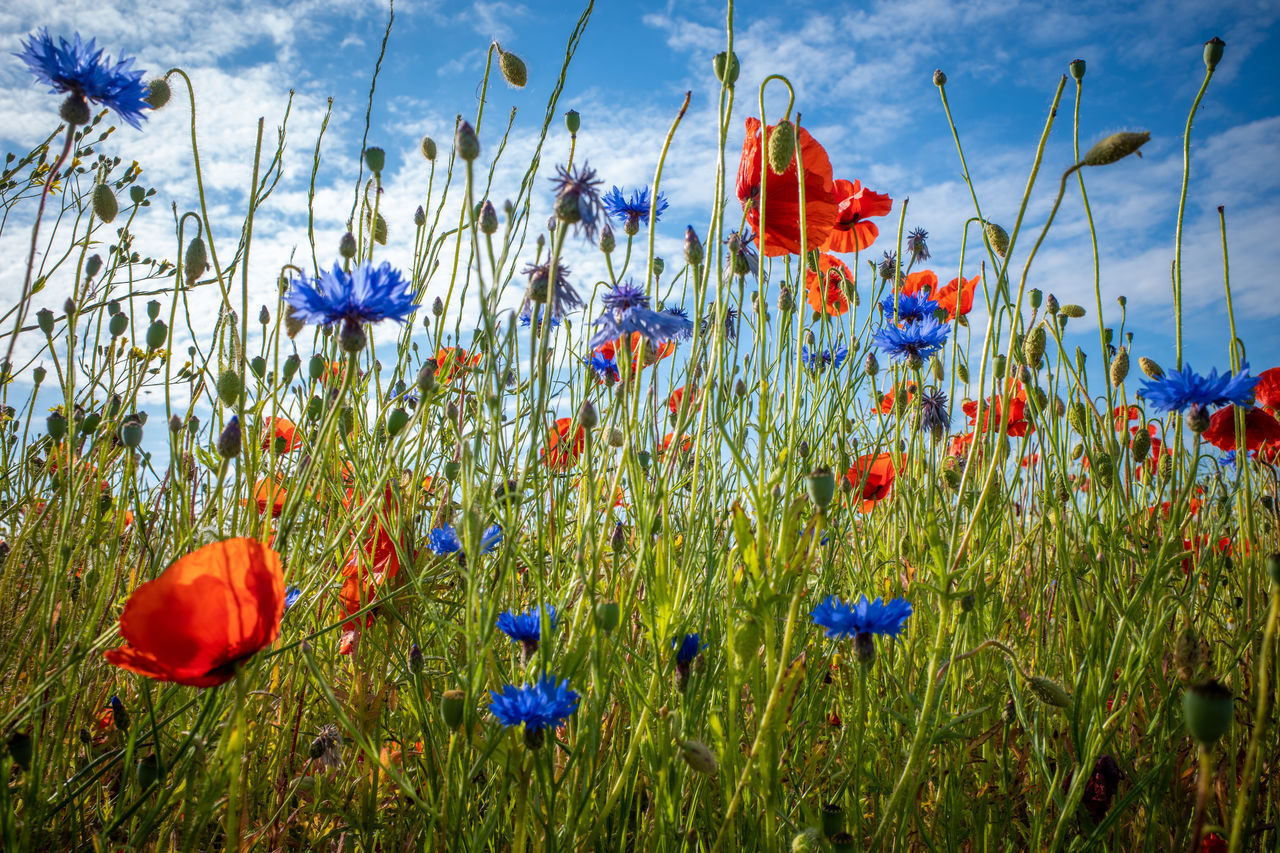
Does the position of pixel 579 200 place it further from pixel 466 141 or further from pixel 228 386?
pixel 228 386

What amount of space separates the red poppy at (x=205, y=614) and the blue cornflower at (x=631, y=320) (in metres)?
0.50

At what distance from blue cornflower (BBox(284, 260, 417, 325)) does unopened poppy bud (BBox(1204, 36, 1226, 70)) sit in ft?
4.36

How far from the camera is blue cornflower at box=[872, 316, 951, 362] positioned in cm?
147

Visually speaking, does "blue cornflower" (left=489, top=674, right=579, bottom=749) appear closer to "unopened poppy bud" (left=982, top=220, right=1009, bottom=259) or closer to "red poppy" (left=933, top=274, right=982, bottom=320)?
"unopened poppy bud" (left=982, top=220, right=1009, bottom=259)

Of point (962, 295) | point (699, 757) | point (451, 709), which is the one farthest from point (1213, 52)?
point (451, 709)

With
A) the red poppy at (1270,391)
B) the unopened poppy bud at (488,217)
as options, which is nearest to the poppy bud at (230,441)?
the unopened poppy bud at (488,217)

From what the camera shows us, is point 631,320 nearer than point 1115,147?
No

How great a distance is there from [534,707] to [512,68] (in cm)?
108

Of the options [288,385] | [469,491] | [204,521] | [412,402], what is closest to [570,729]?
[469,491]

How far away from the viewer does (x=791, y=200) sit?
4.58ft

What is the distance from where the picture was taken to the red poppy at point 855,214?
184 centimetres

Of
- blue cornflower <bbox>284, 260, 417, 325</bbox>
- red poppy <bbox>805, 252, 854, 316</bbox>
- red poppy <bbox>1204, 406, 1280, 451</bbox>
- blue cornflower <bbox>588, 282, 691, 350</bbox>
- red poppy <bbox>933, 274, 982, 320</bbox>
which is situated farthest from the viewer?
red poppy <bbox>933, 274, 982, 320</bbox>

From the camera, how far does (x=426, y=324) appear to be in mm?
1862

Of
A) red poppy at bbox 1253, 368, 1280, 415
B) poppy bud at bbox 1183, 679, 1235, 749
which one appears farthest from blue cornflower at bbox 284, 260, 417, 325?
red poppy at bbox 1253, 368, 1280, 415
